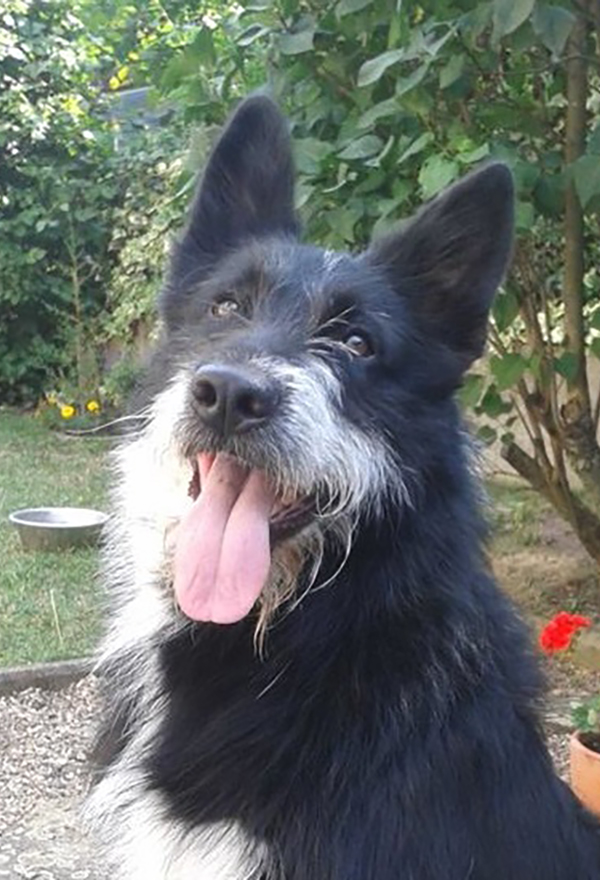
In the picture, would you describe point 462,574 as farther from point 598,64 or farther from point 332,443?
point 598,64

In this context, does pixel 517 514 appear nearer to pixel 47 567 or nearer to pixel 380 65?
pixel 47 567

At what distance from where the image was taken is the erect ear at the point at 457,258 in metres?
2.30

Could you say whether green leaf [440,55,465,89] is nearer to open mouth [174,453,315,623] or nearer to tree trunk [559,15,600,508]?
tree trunk [559,15,600,508]

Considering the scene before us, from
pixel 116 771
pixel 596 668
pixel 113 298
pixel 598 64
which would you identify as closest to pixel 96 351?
pixel 113 298

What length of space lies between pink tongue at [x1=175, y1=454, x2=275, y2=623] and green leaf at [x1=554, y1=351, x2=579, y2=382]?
2177 millimetres

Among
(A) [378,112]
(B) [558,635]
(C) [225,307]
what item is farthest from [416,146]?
(B) [558,635]

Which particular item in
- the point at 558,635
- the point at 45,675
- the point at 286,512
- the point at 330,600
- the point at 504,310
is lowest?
the point at 45,675

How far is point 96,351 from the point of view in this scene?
33.8 feet

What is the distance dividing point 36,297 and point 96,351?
76 cm

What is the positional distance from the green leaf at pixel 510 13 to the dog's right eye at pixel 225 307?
0.93m

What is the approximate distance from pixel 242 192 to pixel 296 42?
101 cm

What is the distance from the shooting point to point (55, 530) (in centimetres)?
606

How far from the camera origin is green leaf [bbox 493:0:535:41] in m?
2.68

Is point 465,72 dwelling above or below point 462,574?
above
